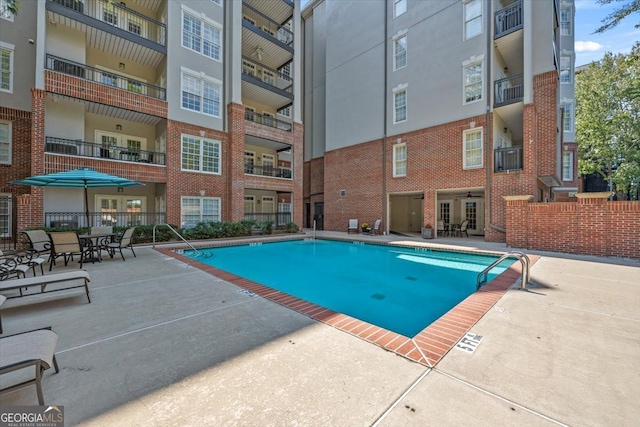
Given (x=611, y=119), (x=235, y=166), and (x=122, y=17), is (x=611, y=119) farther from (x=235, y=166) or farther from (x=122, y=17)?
(x=122, y=17)

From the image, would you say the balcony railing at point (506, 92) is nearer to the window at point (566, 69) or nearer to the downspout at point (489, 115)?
the downspout at point (489, 115)

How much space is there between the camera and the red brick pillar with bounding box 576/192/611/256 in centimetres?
838

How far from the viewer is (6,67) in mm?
10641

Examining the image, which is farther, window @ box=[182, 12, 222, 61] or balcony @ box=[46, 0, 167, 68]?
window @ box=[182, 12, 222, 61]

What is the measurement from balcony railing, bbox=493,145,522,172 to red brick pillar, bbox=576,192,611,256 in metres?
3.28

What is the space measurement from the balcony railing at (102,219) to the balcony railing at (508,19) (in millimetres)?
17976

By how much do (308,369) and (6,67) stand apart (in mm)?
16596

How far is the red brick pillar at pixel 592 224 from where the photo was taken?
8.38m

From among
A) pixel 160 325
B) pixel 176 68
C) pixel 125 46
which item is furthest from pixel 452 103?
pixel 125 46

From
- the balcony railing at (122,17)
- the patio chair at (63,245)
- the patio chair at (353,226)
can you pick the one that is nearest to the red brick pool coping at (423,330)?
the patio chair at (63,245)

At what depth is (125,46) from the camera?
41.3 ft

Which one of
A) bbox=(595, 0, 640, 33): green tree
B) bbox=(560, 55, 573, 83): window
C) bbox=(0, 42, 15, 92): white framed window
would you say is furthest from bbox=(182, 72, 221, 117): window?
bbox=(560, 55, 573, 83): window

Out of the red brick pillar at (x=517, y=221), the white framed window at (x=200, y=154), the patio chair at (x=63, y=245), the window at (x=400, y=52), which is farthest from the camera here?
the window at (x=400, y=52)

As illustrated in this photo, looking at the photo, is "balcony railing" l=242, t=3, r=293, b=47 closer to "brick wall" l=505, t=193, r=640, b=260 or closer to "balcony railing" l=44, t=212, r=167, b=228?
"balcony railing" l=44, t=212, r=167, b=228
